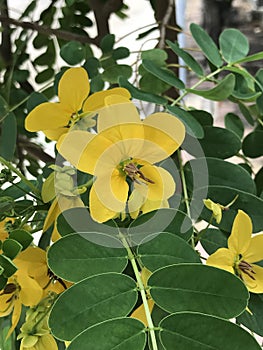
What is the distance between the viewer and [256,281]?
316 mm

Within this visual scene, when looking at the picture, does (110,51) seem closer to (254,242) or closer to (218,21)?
(254,242)

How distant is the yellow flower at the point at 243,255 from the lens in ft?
0.99

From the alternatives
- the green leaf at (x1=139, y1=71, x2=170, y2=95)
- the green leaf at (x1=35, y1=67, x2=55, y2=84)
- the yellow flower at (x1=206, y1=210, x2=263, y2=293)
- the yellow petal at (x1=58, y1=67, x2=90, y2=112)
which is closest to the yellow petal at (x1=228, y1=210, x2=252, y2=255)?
the yellow flower at (x1=206, y1=210, x2=263, y2=293)

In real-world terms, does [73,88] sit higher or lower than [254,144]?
higher

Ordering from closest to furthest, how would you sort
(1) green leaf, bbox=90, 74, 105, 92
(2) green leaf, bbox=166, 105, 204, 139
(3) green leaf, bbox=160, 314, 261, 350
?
(3) green leaf, bbox=160, 314, 261, 350 → (2) green leaf, bbox=166, 105, 204, 139 → (1) green leaf, bbox=90, 74, 105, 92

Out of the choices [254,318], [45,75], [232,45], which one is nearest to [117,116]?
[254,318]

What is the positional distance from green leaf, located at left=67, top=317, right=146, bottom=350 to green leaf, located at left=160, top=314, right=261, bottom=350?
0.4 inches

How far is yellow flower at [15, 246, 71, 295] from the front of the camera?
31 centimetres

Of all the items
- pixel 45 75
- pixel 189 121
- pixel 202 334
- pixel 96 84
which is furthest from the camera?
pixel 45 75

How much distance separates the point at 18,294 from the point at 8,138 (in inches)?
6.4

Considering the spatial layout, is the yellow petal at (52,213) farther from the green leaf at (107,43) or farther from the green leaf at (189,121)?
the green leaf at (107,43)

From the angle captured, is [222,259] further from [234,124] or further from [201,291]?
[234,124]

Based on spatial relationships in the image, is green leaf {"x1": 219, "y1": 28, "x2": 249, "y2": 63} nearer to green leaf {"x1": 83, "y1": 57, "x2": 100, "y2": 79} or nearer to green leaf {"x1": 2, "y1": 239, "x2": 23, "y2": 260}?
green leaf {"x1": 83, "y1": 57, "x2": 100, "y2": 79}

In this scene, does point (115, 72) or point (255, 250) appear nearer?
point (255, 250)
